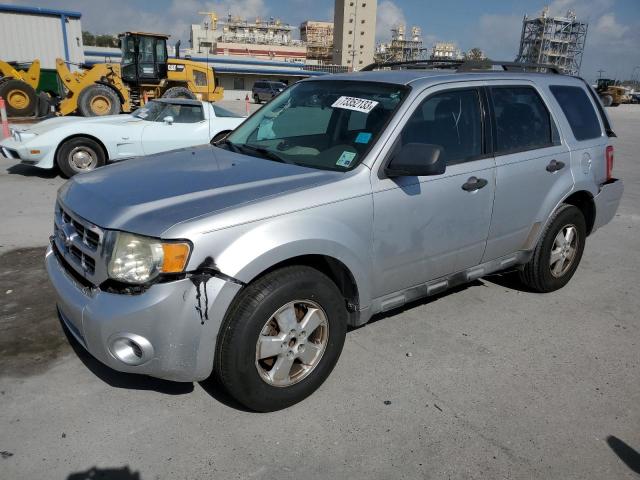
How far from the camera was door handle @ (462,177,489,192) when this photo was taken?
354 centimetres

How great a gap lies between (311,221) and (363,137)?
0.80 metres

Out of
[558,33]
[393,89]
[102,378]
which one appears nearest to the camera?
[102,378]

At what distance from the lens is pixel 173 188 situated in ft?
9.32

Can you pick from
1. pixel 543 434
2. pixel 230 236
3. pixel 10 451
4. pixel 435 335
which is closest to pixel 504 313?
pixel 435 335

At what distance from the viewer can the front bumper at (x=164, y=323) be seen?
7.89ft

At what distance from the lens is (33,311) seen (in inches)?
156

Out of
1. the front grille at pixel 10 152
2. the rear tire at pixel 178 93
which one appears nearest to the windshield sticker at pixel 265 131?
the front grille at pixel 10 152

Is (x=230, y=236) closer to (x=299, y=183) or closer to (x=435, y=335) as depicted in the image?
(x=299, y=183)

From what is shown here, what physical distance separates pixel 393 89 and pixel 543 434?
7.52 ft

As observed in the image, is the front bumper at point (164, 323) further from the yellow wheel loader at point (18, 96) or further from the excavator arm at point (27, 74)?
the excavator arm at point (27, 74)

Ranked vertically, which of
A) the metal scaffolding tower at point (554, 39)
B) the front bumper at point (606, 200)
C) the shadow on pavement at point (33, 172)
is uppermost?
the metal scaffolding tower at point (554, 39)

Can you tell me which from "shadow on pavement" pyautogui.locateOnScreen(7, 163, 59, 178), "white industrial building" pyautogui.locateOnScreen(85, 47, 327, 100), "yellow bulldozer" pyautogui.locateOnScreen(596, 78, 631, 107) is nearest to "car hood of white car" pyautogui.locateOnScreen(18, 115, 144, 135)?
"shadow on pavement" pyautogui.locateOnScreen(7, 163, 59, 178)

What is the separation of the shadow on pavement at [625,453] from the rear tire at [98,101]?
54.8ft

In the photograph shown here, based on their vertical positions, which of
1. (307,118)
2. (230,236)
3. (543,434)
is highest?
(307,118)
